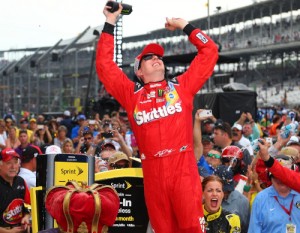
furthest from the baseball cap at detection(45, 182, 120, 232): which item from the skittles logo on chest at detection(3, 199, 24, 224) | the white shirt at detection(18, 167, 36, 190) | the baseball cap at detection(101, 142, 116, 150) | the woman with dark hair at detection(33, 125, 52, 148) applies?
the woman with dark hair at detection(33, 125, 52, 148)

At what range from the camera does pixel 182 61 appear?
27.6 meters

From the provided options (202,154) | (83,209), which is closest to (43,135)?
(202,154)

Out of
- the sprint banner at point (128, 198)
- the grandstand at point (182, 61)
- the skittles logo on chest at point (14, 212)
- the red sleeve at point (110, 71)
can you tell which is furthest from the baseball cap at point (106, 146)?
the grandstand at point (182, 61)

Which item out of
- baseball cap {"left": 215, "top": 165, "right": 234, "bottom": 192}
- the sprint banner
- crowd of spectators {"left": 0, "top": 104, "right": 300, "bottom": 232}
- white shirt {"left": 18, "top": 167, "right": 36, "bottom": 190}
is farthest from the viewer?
white shirt {"left": 18, "top": 167, "right": 36, "bottom": 190}

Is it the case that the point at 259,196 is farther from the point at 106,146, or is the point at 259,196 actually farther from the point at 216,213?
the point at 106,146

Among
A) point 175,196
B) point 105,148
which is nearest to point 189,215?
point 175,196

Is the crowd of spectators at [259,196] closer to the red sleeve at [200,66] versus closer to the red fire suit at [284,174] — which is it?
the red fire suit at [284,174]

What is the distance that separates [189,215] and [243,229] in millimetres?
1422

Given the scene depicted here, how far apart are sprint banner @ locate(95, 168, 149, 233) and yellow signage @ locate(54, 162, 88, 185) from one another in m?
0.38

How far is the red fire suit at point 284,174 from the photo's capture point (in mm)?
5383

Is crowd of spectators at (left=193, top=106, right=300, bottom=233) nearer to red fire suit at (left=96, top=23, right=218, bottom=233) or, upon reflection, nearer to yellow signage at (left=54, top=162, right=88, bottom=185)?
red fire suit at (left=96, top=23, right=218, bottom=233)

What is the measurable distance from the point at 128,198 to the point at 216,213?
2.37 ft

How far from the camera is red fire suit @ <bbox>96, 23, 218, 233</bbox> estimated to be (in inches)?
193

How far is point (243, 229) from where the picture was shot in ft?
20.3
